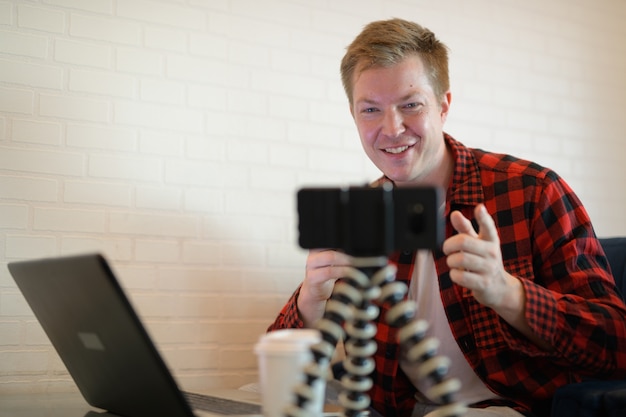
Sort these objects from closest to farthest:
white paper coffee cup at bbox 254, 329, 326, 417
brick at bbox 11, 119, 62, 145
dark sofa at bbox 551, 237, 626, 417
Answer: white paper coffee cup at bbox 254, 329, 326, 417, dark sofa at bbox 551, 237, 626, 417, brick at bbox 11, 119, 62, 145

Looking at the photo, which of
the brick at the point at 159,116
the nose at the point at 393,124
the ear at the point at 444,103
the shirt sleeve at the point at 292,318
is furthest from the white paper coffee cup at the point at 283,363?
the brick at the point at 159,116

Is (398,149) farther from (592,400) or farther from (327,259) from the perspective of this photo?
(592,400)

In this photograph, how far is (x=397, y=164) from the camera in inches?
86.1

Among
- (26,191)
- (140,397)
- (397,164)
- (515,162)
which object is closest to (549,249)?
(515,162)

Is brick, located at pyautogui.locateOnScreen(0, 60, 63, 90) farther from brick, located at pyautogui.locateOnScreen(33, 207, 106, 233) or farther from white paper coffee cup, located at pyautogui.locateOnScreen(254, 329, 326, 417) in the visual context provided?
white paper coffee cup, located at pyautogui.locateOnScreen(254, 329, 326, 417)

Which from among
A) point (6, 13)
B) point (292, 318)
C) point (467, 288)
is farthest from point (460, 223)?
point (6, 13)

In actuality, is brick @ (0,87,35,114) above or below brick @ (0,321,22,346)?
above

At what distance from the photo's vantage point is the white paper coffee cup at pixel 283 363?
0.97 metres

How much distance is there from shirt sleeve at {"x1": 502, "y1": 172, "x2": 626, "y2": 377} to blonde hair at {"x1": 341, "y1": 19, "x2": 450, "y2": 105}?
455mm

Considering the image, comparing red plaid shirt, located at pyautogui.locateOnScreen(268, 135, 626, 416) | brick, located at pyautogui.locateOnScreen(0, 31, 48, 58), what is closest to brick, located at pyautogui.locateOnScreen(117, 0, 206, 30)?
brick, located at pyautogui.locateOnScreen(0, 31, 48, 58)

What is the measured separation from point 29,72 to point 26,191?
1.20ft

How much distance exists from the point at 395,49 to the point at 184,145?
0.83 meters

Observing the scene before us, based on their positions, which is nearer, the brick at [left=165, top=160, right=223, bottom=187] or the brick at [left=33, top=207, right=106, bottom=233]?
the brick at [left=33, top=207, right=106, bottom=233]

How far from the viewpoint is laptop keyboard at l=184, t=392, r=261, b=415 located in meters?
1.37
